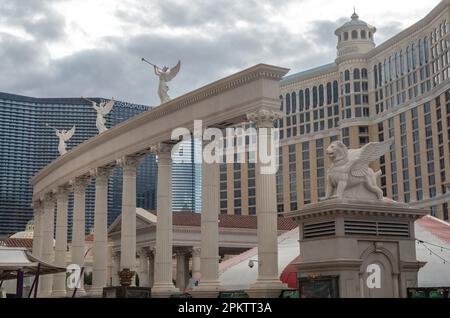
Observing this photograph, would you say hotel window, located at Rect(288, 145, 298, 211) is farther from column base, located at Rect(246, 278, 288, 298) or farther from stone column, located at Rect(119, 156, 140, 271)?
column base, located at Rect(246, 278, 288, 298)

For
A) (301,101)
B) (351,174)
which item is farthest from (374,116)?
(351,174)

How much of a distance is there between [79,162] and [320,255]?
29.7 meters

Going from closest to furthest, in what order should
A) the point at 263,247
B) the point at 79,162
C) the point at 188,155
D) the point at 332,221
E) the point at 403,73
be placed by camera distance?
the point at 332,221
the point at 263,247
the point at 79,162
the point at 403,73
the point at 188,155

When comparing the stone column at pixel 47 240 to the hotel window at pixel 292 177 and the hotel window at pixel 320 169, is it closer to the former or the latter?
the hotel window at pixel 320 169

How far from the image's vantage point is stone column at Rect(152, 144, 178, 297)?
3825 cm

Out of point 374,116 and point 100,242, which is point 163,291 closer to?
point 100,242

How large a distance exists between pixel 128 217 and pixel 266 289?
16.2 m

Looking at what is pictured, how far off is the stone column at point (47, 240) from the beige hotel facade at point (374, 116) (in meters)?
64.6

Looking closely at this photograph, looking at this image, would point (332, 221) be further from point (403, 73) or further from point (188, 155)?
point (188, 155)

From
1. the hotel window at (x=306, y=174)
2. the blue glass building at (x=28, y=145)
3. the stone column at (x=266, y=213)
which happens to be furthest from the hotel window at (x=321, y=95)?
the stone column at (x=266, y=213)

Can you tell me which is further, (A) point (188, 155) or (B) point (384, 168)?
(A) point (188, 155)
